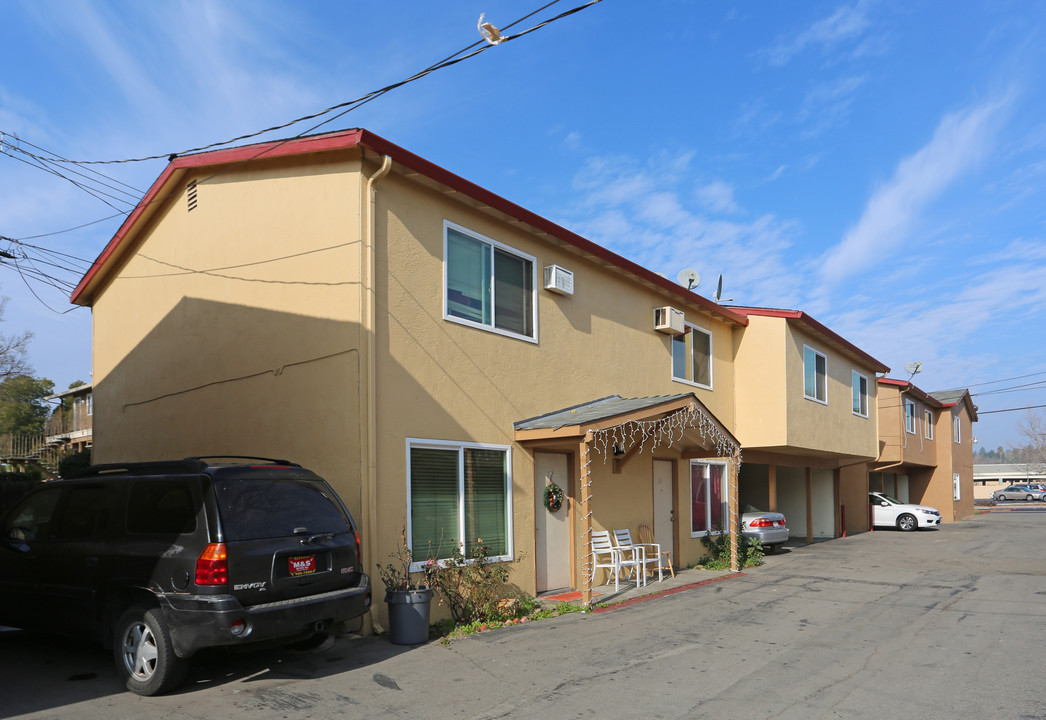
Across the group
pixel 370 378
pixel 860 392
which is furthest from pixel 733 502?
pixel 860 392

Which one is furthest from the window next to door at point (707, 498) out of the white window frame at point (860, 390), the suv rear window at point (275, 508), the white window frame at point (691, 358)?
the suv rear window at point (275, 508)

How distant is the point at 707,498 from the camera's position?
54.2 feet

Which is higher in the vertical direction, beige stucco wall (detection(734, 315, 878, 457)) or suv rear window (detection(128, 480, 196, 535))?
beige stucco wall (detection(734, 315, 878, 457))

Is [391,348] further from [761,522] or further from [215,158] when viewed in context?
[761,522]

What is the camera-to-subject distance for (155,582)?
6398 mm

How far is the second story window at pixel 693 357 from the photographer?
1585 centimetres

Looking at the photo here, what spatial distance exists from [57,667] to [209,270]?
586cm

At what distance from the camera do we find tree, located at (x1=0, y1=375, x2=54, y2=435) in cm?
3759

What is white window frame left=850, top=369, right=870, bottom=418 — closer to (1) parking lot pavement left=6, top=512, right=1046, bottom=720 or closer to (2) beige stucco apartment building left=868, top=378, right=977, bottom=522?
(2) beige stucco apartment building left=868, top=378, right=977, bottom=522

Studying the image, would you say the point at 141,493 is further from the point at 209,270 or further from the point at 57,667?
the point at 209,270

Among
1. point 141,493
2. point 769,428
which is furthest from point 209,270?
point 769,428

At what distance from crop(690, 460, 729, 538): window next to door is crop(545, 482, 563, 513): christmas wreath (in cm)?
486

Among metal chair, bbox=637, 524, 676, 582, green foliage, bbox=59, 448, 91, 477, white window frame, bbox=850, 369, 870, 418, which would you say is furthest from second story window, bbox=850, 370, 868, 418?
green foliage, bbox=59, 448, 91, 477

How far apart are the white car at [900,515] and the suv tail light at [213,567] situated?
25788 mm
